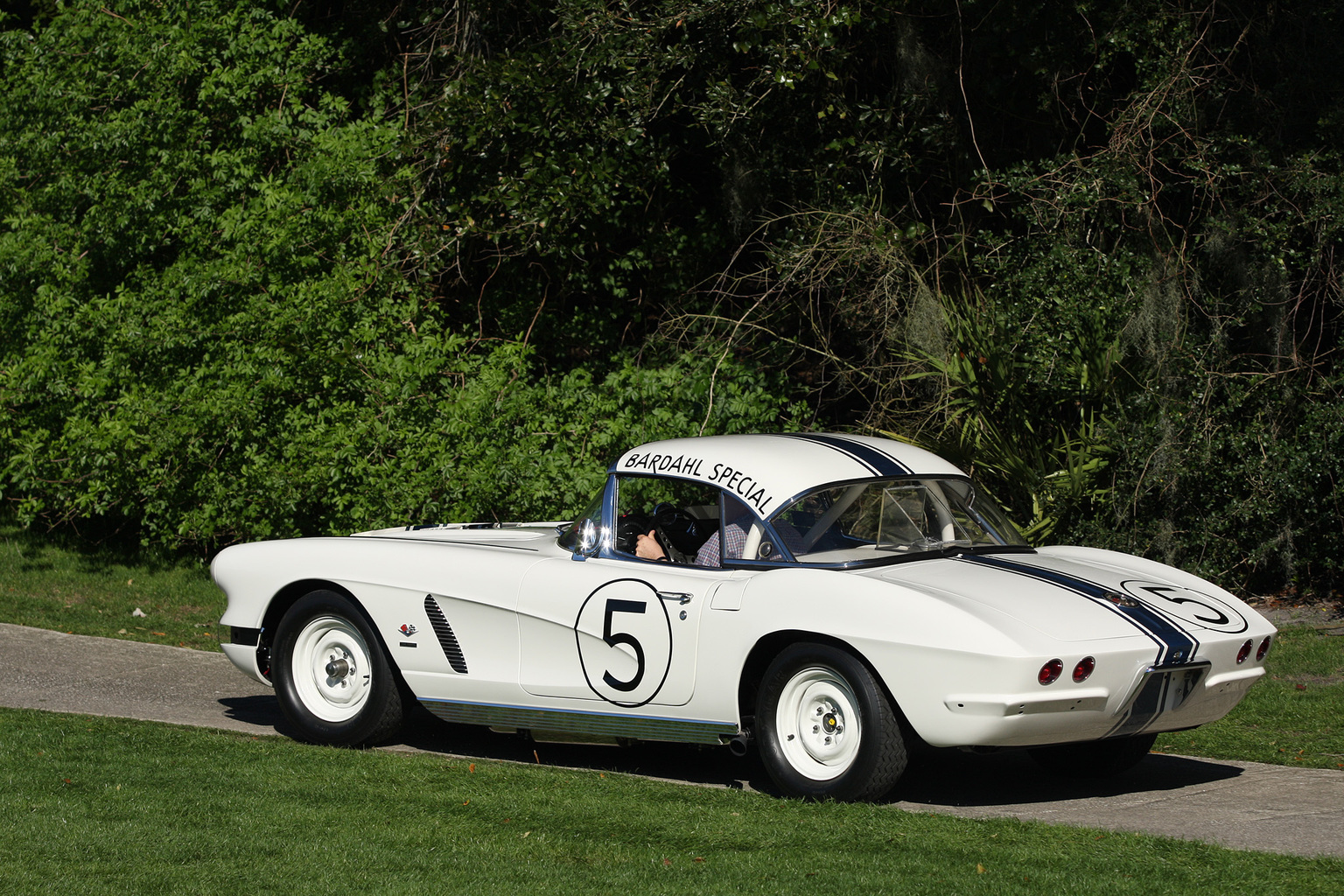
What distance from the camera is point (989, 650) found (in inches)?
214

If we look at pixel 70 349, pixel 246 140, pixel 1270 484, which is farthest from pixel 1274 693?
pixel 70 349

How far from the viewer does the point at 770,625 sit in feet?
19.9

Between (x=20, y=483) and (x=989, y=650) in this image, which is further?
(x=20, y=483)

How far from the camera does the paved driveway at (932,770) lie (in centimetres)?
577

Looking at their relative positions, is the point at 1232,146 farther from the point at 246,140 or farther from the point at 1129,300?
the point at 246,140

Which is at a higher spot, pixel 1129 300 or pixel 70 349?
pixel 1129 300

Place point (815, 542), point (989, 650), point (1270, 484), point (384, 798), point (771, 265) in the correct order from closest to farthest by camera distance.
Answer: point (989, 650)
point (384, 798)
point (815, 542)
point (1270, 484)
point (771, 265)

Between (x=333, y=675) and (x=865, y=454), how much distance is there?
302 centimetres

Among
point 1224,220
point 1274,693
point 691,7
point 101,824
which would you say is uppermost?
point 691,7

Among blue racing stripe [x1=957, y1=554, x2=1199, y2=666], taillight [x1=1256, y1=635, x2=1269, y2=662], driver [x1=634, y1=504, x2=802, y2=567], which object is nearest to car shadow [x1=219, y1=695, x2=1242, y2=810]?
taillight [x1=1256, y1=635, x2=1269, y2=662]

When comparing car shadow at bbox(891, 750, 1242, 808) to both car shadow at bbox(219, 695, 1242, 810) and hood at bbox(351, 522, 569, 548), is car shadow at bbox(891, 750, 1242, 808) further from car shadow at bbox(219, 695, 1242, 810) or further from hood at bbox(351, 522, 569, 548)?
hood at bbox(351, 522, 569, 548)

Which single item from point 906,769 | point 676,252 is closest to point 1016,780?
point 906,769

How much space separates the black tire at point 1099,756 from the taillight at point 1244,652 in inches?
28.4

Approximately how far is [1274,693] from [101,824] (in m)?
6.88
